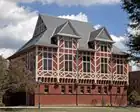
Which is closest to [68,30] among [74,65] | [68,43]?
[68,43]

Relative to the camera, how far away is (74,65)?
233 feet

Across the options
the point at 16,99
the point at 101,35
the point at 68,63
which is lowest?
the point at 16,99

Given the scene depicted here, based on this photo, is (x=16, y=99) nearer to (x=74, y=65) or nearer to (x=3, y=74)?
(x=74, y=65)

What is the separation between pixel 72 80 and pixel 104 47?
10633mm

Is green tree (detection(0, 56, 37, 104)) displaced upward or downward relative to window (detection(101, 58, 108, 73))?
downward

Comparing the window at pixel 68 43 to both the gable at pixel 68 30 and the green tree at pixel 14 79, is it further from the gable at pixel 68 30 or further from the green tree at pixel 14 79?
the green tree at pixel 14 79

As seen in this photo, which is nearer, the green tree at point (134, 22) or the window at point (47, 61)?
the green tree at point (134, 22)

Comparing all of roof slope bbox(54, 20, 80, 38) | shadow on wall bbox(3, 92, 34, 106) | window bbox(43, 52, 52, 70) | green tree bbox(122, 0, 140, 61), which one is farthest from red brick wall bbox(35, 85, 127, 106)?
green tree bbox(122, 0, 140, 61)

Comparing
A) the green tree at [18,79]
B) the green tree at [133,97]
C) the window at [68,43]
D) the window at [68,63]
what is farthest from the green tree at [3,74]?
the green tree at [133,97]

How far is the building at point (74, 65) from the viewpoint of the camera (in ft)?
223

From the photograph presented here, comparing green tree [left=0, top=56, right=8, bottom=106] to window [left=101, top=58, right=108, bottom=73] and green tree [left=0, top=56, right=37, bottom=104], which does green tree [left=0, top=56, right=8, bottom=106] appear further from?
window [left=101, top=58, right=108, bottom=73]

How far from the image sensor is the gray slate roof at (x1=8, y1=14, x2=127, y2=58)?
70688 millimetres

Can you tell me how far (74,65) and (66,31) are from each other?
691 centimetres

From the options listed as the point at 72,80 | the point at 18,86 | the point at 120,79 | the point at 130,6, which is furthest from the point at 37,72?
the point at 130,6
